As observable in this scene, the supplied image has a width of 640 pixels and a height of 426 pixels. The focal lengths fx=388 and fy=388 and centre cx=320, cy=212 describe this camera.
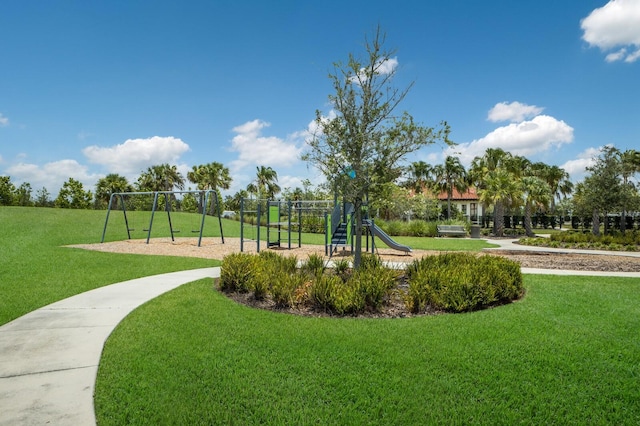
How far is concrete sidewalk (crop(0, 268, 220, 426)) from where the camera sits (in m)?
3.23

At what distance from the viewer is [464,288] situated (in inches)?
249

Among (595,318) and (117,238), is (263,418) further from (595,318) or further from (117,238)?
(117,238)

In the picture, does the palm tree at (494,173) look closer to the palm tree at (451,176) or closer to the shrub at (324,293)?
the palm tree at (451,176)

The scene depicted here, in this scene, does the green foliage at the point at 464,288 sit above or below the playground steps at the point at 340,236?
below

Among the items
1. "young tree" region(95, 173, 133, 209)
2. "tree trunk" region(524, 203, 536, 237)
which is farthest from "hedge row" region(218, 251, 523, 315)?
"young tree" region(95, 173, 133, 209)

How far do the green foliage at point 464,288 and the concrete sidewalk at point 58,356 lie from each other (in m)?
4.45

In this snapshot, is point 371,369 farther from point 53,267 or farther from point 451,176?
point 451,176

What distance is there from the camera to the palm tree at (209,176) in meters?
56.1

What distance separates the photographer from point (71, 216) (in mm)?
27875

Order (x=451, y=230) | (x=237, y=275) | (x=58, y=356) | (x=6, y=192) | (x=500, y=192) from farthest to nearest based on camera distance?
(x=6, y=192), (x=500, y=192), (x=451, y=230), (x=237, y=275), (x=58, y=356)

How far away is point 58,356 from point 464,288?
18.5 feet

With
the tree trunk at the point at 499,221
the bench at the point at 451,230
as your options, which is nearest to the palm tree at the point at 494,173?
the tree trunk at the point at 499,221

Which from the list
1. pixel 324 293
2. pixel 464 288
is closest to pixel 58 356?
pixel 324 293

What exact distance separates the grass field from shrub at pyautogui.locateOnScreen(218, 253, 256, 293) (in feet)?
→ 2.19
